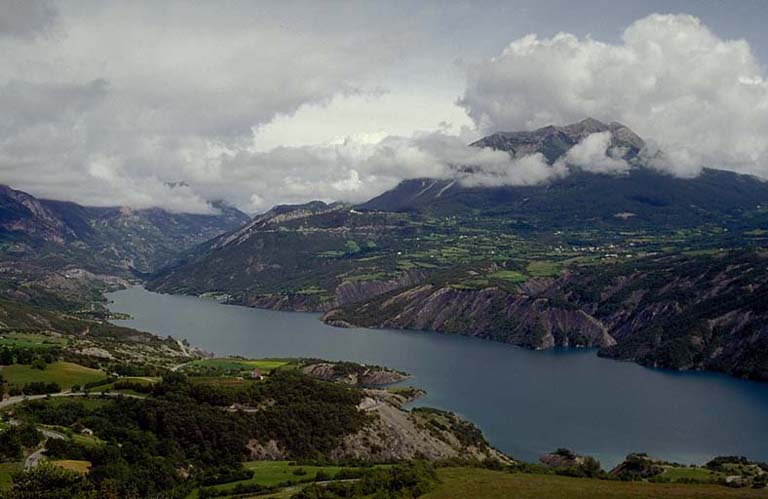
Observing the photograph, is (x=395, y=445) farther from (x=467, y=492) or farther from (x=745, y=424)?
(x=745, y=424)

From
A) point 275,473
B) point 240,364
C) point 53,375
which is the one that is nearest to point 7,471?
point 275,473

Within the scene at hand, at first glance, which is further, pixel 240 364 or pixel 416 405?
pixel 240 364

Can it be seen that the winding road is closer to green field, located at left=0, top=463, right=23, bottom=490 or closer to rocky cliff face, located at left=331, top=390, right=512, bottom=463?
green field, located at left=0, top=463, right=23, bottom=490

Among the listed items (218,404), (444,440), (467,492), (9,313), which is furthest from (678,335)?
(9,313)

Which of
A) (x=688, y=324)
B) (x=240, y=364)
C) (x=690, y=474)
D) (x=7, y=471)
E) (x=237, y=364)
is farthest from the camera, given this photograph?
(x=688, y=324)

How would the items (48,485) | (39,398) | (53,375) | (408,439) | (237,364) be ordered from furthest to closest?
1. (237,364)
2. (53,375)
3. (408,439)
4. (39,398)
5. (48,485)

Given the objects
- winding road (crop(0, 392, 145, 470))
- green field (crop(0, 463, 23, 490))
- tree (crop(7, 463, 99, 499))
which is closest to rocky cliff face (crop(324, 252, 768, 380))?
winding road (crop(0, 392, 145, 470))

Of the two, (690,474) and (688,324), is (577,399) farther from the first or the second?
(688,324)

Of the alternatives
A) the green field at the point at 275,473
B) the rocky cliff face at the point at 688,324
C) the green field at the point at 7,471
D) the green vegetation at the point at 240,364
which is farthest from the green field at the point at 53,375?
the rocky cliff face at the point at 688,324

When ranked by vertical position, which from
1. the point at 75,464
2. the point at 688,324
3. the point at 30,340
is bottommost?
the point at 30,340
